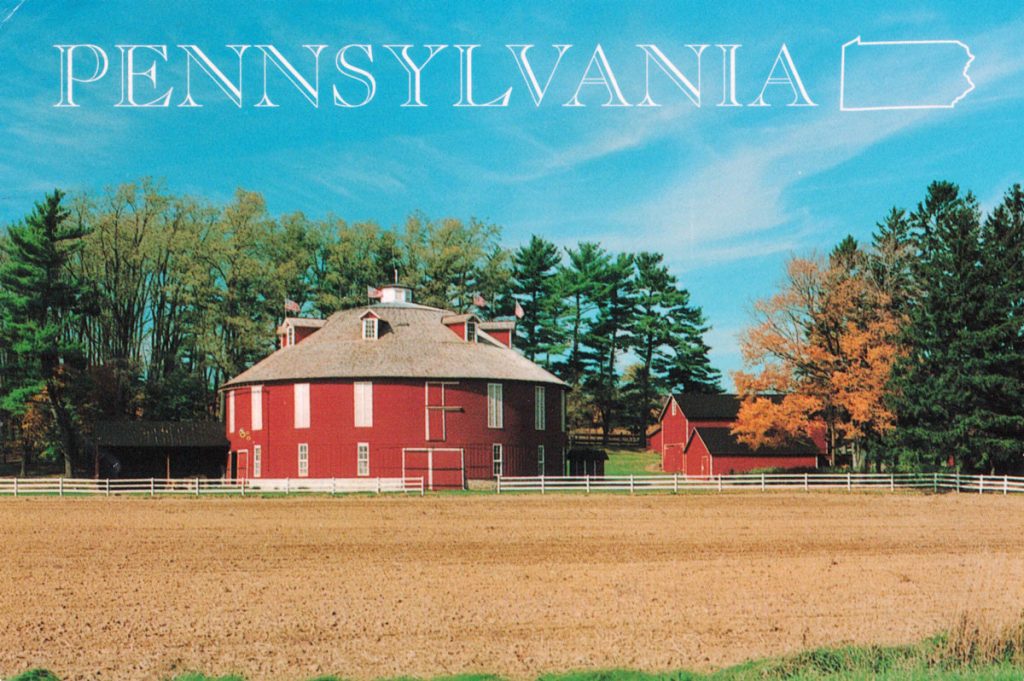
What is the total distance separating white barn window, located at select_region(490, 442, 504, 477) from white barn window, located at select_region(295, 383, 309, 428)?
8.80 m

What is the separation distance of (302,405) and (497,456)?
9.49 metres

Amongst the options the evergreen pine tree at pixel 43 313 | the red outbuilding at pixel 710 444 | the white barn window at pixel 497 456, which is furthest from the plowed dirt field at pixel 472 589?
the red outbuilding at pixel 710 444

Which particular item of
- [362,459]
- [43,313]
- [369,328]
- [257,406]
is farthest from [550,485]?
[43,313]

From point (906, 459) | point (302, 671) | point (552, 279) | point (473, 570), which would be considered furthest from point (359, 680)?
point (552, 279)

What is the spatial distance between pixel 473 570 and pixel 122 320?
168 feet

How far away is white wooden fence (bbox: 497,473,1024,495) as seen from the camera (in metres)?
47.6

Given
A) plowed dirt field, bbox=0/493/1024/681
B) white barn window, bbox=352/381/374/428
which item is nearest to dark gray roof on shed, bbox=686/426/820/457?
white barn window, bbox=352/381/374/428

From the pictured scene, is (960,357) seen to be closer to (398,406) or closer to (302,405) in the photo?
(398,406)

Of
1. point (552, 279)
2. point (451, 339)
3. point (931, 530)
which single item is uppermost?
point (552, 279)

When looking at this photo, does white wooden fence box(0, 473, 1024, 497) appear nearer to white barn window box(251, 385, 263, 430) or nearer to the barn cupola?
white barn window box(251, 385, 263, 430)

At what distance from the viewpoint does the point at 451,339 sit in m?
55.0

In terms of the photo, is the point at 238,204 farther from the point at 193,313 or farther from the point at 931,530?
the point at 931,530

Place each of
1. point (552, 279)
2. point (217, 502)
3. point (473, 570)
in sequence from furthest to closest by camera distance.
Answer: point (552, 279)
point (217, 502)
point (473, 570)

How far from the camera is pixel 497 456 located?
52.5 metres
